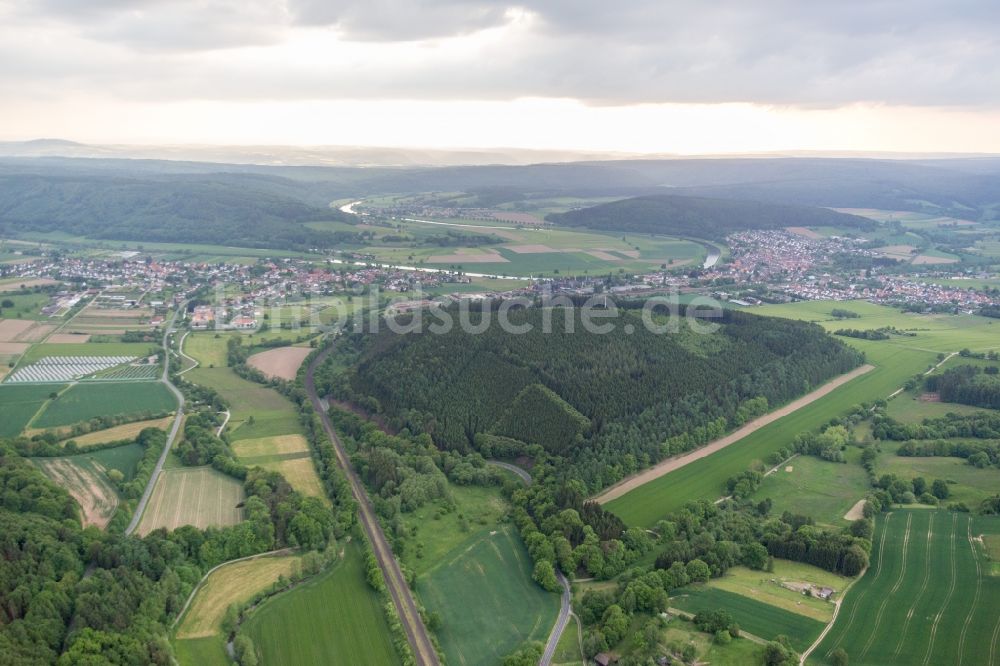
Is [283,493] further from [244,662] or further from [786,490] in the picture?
[786,490]

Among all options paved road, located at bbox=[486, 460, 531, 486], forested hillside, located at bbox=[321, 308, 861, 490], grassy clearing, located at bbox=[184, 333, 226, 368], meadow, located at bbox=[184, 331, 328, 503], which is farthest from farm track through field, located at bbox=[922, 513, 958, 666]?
grassy clearing, located at bbox=[184, 333, 226, 368]

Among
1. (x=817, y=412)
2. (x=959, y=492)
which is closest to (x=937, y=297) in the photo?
(x=817, y=412)

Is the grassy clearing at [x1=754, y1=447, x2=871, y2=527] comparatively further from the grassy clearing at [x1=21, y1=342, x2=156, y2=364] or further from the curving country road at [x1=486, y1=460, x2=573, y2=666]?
the grassy clearing at [x1=21, y1=342, x2=156, y2=364]

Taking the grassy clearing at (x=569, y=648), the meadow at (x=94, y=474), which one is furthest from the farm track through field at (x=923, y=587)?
the meadow at (x=94, y=474)

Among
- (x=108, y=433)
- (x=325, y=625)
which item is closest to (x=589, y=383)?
(x=325, y=625)

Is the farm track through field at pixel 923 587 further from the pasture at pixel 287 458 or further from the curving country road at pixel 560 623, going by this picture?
the pasture at pixel 287 458

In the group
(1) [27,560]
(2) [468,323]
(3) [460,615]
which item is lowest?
(3) [460,615]

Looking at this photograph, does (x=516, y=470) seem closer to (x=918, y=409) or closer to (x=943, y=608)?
(x=943, y=608)
